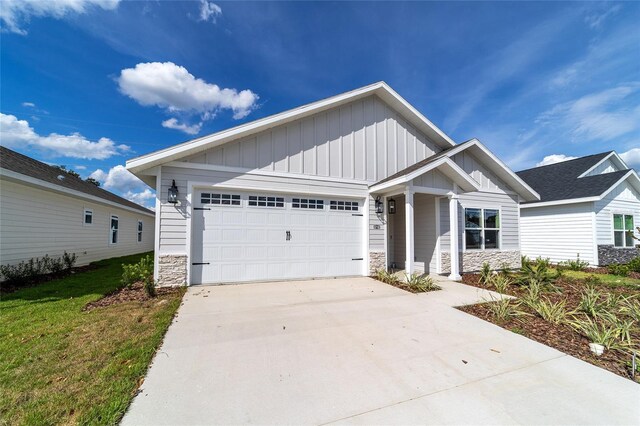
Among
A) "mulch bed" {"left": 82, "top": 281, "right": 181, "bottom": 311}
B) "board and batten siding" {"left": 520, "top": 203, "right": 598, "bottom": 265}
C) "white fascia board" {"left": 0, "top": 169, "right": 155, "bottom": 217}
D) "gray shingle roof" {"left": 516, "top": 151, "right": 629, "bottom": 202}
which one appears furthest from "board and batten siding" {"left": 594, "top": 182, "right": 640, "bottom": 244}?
"white fascia board" {"left": 0, "top": 169, "right": 155, "bottom": 217}

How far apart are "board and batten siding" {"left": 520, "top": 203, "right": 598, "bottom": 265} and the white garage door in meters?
10.7

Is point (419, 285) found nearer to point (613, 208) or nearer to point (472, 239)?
point (472, 239)

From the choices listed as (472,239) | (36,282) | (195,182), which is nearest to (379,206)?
(472,239)

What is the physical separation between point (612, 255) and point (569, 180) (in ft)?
13.0

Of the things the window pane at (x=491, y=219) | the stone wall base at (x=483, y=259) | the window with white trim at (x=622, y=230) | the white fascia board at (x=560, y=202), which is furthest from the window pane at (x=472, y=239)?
the window with white trim at (x=622, y=230)

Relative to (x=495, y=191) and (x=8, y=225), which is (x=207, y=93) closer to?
(x=8, y=225)

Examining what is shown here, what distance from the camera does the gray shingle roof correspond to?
1141 centimetres

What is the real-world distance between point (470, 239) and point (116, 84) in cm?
1402

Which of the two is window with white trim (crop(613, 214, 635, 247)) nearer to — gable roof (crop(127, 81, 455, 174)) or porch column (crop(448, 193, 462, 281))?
gable roof (crop(127, 81, 455, 174))

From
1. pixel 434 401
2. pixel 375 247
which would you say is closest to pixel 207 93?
pixel 375 247

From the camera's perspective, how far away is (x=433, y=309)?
5047 millimetres

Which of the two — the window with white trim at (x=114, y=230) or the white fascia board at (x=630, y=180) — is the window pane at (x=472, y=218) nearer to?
the white fascia board at (x=630, y=180)

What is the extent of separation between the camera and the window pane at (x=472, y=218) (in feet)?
31.0

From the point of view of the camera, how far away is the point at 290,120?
24.6 feet
